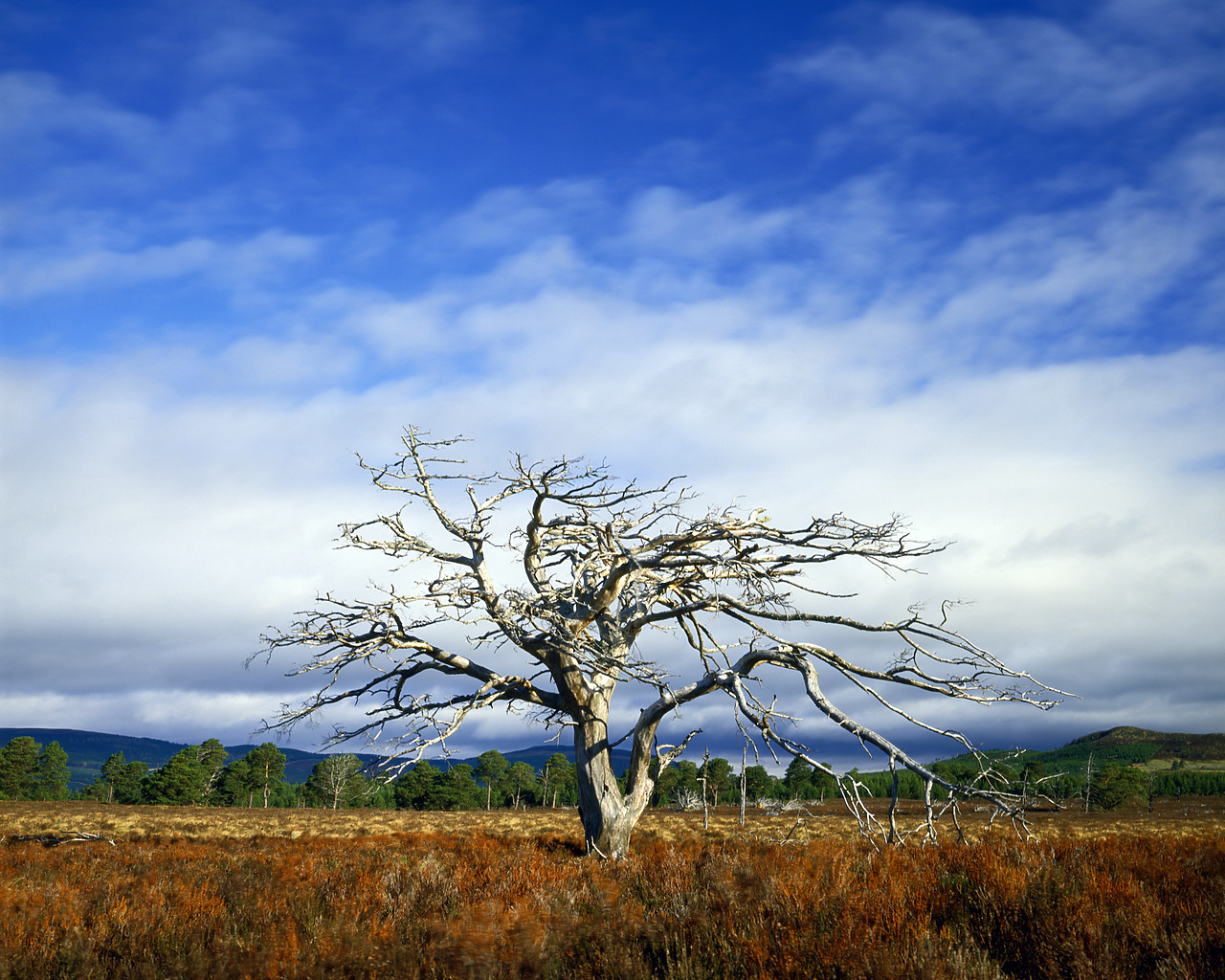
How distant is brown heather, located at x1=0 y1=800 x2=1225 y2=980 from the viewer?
15.9ft

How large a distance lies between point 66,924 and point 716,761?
82.2 metres

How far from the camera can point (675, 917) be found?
5953 mm

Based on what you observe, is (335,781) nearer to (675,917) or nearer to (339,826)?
(339,826)

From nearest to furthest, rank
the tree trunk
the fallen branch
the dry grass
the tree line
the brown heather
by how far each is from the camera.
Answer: the brown heather
the tree trunk
the fallen branch
the dry grass
the tree line

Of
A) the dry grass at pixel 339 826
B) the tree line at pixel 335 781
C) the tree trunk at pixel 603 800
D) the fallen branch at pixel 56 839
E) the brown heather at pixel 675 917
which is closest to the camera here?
the brown heather at pixel 675 917

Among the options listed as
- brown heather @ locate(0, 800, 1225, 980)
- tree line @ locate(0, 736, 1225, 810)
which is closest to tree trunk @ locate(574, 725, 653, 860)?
brown heather @ locate(0, 800, 1225, 980)

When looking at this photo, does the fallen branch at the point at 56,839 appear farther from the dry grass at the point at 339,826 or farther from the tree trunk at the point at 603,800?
the tree trunk at the point at 603,800

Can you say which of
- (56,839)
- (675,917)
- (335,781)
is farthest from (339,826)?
(675,917)

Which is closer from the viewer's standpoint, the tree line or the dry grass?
the dry grass

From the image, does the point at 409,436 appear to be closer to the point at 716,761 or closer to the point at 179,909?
the point at 179,909

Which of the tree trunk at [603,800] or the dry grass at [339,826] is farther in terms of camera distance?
the dry grass at [339,826]

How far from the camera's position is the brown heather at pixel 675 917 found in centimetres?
484

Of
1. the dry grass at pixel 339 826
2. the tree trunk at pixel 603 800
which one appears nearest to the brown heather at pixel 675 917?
the tree trunk at pixel 603 800

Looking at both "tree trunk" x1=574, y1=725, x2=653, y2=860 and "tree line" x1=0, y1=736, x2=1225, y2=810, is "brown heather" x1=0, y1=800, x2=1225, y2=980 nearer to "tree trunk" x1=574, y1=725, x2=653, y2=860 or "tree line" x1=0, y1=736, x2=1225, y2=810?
"tree trunk" x1=574, y1=725, x2=653, y2=860
